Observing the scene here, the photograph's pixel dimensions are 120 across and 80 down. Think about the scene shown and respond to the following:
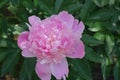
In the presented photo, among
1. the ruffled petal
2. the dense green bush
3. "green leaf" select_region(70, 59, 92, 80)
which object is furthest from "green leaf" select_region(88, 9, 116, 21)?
the ruffled petal

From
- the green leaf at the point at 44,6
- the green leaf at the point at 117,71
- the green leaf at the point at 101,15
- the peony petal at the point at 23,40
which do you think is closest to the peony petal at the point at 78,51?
the peony petal at the point at 23,40

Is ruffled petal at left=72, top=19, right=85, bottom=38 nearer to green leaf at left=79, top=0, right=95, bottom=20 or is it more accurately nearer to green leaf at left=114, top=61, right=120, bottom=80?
green leaf at left=79, top=0, right=95, bottom=20

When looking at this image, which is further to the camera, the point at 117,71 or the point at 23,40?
the point at 117,71

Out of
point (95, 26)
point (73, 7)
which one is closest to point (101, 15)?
point (95, 26)

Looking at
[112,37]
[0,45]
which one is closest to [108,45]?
[112,37]

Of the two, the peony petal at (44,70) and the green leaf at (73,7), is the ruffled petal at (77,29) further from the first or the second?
the green leaf at (73,7)

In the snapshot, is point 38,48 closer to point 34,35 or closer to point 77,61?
point 34,35

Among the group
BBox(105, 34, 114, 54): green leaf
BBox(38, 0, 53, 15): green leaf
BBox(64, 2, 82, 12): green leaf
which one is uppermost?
BBox(38, 0, 53, 15): green leaf

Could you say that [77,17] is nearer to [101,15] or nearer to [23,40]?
[101,15]
